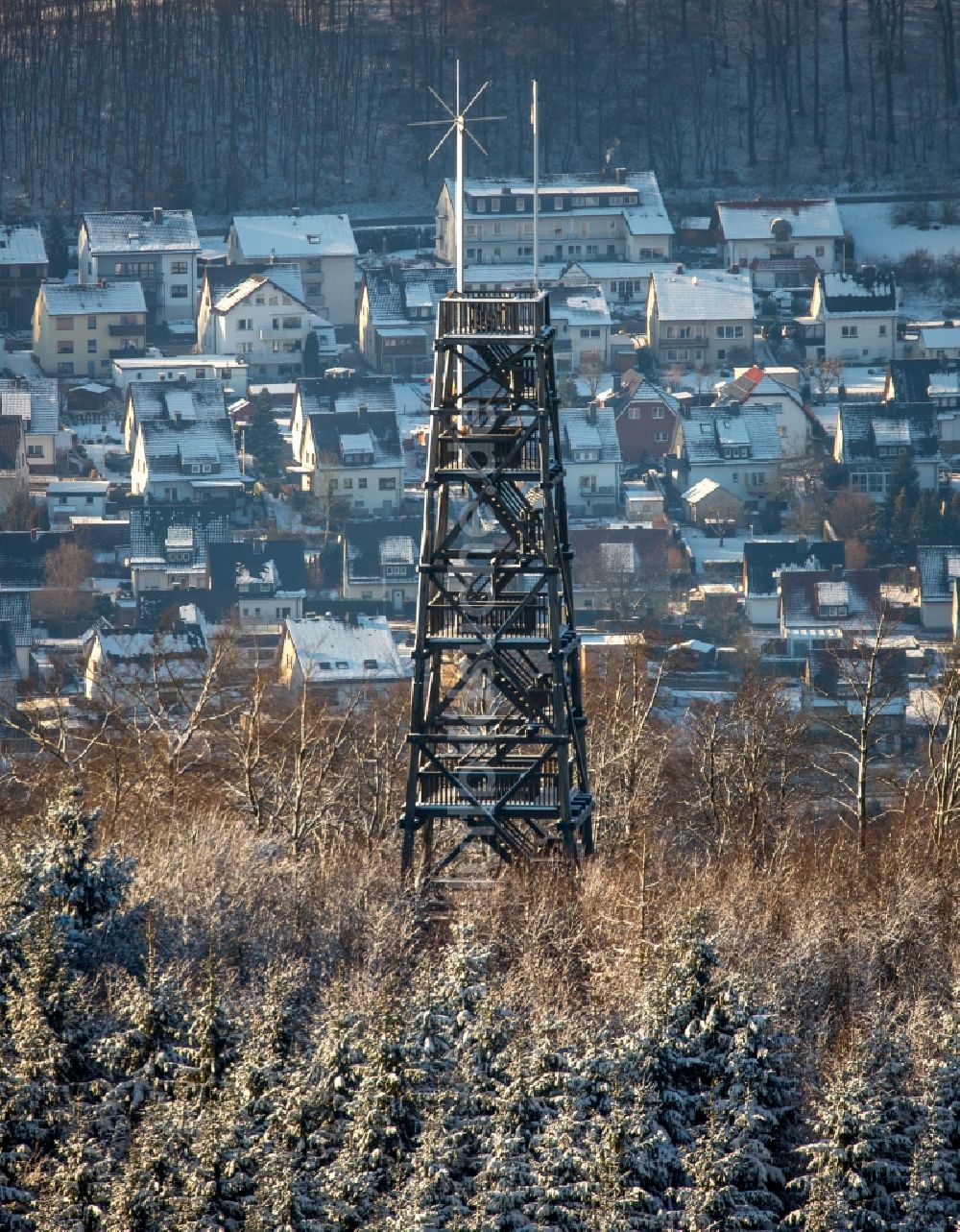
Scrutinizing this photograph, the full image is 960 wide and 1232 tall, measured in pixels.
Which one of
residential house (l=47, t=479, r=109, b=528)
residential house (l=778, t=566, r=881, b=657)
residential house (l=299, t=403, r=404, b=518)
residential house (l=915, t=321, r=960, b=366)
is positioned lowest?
residential house (l=778, t=566, r=881, b=657)

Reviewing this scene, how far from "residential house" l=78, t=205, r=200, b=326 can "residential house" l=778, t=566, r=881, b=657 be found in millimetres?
29642

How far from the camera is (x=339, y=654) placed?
65312 mm

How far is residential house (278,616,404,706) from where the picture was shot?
61.9 m

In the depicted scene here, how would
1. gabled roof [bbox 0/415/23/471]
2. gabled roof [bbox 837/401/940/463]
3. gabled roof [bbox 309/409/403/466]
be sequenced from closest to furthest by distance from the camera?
gabled roof [bbox 0/415/23/471] < gabled roof [bbox 309/409/403/466] < gabled roof [bbox 837/401/940/463]

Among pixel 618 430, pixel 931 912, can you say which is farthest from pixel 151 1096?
pixel 618 430

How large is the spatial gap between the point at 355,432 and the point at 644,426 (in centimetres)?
926

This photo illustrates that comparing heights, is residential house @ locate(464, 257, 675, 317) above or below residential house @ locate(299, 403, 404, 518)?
above

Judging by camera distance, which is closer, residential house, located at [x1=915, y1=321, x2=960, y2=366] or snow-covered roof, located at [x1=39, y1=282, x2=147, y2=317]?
snow-covered roof, located at [x1=39, y1=282, x2=147, y2=317]

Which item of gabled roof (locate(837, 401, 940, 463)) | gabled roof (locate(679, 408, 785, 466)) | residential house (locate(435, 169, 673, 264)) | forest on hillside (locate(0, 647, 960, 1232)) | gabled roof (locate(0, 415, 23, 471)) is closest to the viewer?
forest on hillside (locate(0, 647, 960, 1232))

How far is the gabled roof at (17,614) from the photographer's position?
67.4 metres

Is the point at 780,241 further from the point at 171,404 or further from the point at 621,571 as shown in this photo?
the point at 621,571

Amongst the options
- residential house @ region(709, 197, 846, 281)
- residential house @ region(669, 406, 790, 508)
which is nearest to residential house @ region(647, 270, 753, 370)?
residential house @ region(709, 197, 846, 281)

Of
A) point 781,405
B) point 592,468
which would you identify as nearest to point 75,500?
point 592,468

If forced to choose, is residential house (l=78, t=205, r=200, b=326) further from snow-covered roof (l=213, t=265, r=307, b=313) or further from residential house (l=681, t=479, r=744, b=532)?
residential house (l=681, t=479, r=744, b=532)
